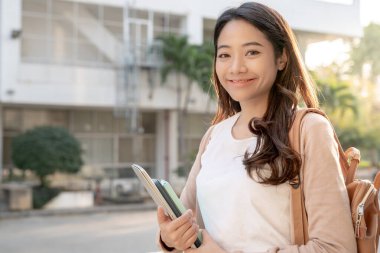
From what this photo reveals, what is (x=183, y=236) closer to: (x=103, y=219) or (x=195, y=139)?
(x=103, y=219)

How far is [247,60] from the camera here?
1580 millimetres

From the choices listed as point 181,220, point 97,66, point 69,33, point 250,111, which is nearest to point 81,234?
point 97,66

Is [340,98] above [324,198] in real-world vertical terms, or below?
above

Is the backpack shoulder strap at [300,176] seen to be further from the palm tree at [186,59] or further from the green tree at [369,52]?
the green tree at [369,52]

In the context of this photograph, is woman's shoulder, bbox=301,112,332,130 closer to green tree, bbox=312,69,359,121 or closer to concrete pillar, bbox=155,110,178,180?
concrete pillar, bbox=155,110,178,180

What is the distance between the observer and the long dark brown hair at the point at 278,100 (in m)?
1.44

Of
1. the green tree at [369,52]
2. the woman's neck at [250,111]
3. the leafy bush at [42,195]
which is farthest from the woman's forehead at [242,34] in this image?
the green tree at [369,52]

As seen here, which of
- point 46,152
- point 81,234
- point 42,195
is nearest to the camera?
point 81,234

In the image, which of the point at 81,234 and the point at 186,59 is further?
the point at 186,59

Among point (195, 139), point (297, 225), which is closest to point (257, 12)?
point (297, 225)

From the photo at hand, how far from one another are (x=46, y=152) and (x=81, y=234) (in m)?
3.69

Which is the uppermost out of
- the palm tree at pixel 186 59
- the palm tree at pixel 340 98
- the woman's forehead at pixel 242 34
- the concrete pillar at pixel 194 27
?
the concrete pillar at pixel 194 27

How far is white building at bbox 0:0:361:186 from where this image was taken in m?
15.9

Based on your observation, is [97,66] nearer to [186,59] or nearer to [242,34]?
[186,59]
